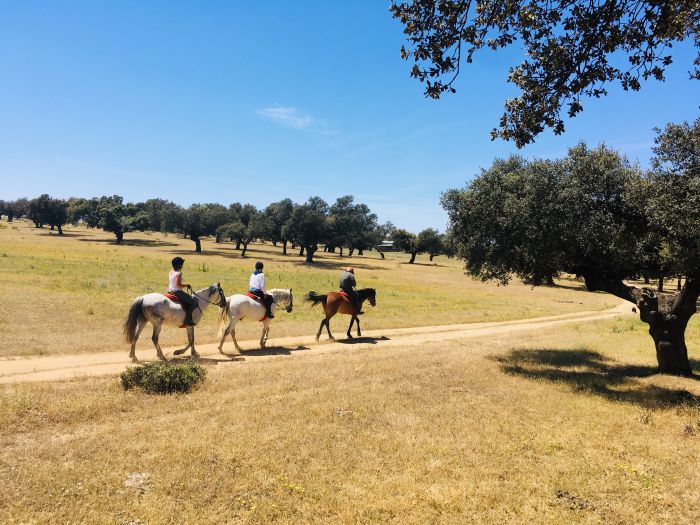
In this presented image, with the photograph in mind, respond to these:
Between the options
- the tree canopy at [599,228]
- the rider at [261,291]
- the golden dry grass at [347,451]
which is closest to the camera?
the golden dry grass at [347,451]

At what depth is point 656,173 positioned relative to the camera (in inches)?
556

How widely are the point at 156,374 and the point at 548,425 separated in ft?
32.4

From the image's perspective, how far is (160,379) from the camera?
1122 cm

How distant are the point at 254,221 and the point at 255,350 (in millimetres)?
79635

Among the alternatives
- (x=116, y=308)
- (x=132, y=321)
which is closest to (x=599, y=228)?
(x=132, y=321)

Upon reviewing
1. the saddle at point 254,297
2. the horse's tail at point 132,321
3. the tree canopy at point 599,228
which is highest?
the tree canopy at point 599,228

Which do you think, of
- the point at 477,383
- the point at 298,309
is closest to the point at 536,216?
the point at 477,383

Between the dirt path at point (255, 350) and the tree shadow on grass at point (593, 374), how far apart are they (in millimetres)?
4605

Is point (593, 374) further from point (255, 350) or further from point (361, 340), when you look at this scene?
point (255, 350)

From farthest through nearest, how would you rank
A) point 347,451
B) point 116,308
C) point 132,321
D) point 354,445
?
point 116,308, point 132,321, point 354,445, point 347,451

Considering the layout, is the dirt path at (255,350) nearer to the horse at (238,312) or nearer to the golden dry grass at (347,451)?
the horse at (238,312)

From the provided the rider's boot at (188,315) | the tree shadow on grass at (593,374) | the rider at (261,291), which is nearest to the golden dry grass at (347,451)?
the tree shadow on grass at (593,374)

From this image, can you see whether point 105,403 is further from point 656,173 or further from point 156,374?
point 656,173

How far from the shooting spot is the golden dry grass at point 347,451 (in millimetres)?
6590
